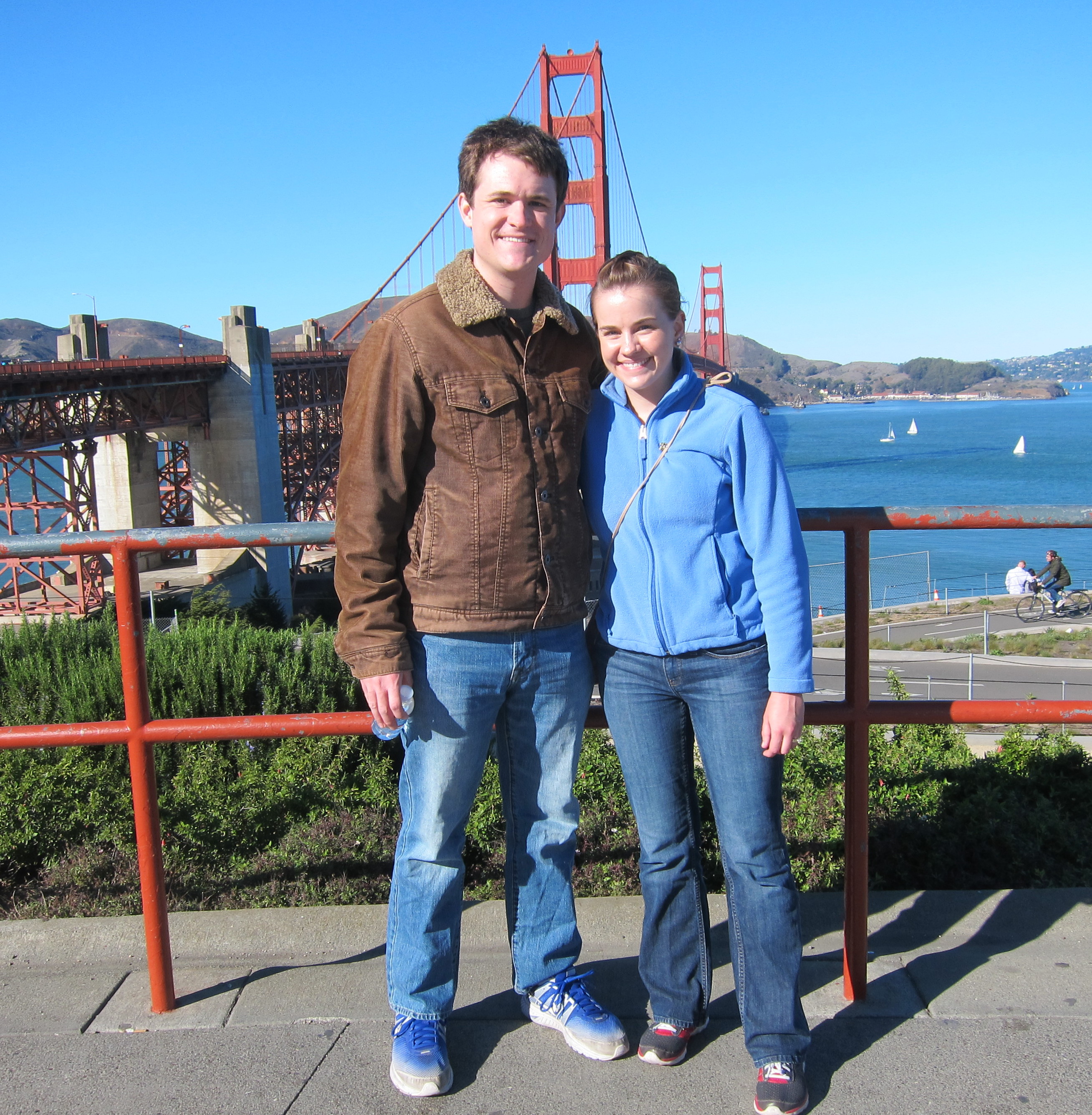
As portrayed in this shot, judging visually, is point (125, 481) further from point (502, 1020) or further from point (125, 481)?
point (502, 1020)

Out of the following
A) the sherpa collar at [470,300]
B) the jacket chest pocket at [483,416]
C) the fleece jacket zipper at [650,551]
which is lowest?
the fleece jacket zipper at [650,551]

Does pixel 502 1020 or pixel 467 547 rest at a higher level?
pixel 467 547

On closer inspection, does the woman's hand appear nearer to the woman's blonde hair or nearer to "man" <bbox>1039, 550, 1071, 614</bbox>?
the woman's blonde hair

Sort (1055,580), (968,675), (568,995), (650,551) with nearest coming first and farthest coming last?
(650,551), (568,995), (1055,580), (968,675)

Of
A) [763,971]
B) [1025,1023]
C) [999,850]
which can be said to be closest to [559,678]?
[763,971]

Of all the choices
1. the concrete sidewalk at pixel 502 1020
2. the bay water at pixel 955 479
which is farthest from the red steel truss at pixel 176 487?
the concrete sidewalk at pixel 502 1020

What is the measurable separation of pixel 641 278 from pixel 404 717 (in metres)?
0.91

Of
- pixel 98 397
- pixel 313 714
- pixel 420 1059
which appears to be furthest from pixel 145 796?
pixel 98 397

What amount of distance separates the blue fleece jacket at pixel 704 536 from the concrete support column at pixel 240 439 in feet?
103

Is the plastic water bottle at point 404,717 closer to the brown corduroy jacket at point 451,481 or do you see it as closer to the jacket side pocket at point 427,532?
the brown corduroy jacket at point 451,481

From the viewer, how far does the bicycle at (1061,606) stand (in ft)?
64.6

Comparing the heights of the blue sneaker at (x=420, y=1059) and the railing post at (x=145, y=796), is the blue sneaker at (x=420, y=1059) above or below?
below

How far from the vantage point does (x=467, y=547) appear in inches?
73.4

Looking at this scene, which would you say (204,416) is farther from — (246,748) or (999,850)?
(999,850)
